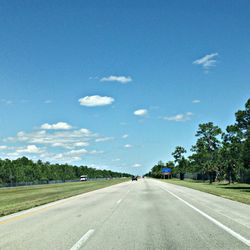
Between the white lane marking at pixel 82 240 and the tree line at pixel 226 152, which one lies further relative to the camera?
the tree line at pixel 226 152

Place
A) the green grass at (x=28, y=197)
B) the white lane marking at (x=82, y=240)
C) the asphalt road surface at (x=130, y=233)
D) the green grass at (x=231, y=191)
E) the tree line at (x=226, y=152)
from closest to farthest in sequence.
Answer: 1. the white lane marking at (x=82, y=240)
2. the asphalt road surface at (x=130, y=233)
3. the green grass at (x=28, y=197)
4. the green grass at (x=231, y=191)
5. the tree line at (x=226, y=152)

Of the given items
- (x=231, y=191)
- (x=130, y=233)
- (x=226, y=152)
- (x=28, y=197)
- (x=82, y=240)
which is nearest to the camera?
(x=82, y=240)

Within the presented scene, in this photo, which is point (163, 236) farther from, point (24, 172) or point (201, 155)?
point (24, 172)

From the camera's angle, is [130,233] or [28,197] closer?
[130,233]

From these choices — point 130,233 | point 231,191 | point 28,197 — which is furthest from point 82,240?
point 231,191

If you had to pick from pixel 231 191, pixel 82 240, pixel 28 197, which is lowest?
pixel 82 240

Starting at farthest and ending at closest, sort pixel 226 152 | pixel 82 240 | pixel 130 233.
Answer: pixel 226 152 → pixel 130 233 → pixel 82 240

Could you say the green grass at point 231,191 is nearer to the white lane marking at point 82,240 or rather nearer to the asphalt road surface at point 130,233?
the asphalt road surface at point 130,233

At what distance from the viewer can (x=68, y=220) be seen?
500 inches

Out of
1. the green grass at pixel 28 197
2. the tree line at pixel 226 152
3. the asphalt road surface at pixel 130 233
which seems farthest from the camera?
the tree line at pixel 226 152

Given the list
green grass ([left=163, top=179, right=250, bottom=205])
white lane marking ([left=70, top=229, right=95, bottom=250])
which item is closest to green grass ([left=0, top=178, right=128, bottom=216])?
white lane marking ([left=70, top=229, right=95, bottom=250])

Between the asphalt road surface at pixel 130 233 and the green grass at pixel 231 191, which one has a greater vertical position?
the green grass at pixel 231 191

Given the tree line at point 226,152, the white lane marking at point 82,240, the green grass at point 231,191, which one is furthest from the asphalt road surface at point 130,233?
the tree line at point 226,152

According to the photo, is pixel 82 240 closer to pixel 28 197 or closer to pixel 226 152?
pixel 28 197
